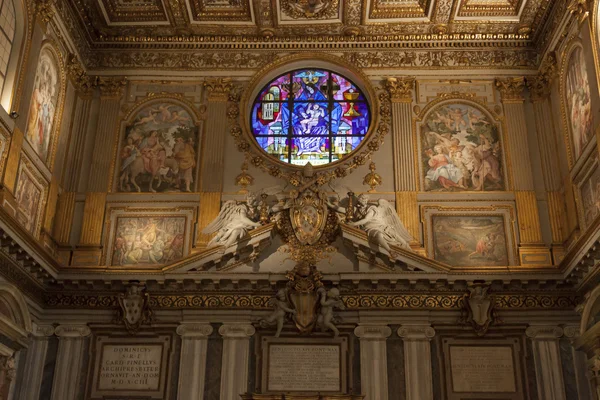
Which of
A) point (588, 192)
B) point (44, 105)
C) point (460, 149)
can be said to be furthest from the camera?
point (460, 149)

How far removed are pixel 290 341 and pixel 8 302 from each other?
16.1 ft

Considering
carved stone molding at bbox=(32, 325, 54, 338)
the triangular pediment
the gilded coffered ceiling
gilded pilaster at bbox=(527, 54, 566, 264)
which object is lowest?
carved stone molding at bbox=(32, 325, 54, 338)

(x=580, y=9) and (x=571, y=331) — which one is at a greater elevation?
(x=580, y=9)

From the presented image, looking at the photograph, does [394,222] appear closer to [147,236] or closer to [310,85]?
[310,85]

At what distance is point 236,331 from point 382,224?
11.1 ft

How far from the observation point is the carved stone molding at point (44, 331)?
13.4 m

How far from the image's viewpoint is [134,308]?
44.0 ft

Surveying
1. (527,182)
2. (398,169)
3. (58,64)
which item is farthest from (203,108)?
→ (527,182)

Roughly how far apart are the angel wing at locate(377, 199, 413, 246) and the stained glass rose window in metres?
1.59

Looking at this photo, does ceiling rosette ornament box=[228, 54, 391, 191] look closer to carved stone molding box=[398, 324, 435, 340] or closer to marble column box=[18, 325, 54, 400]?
carved stone molding box=[398, 324, 435, 340]

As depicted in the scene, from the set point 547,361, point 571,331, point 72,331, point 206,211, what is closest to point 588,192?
point 571,331

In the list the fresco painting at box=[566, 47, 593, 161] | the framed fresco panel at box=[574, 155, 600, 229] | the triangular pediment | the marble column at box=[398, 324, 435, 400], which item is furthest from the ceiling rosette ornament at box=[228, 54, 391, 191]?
the framed fresco panel at box=[574, 155, 600, 229]

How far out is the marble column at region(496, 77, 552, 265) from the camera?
1391 centimetres

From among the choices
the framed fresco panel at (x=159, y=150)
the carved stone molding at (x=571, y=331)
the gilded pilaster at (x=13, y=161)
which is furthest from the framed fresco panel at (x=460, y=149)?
the gilded pilaster at (x=13, y=161)
